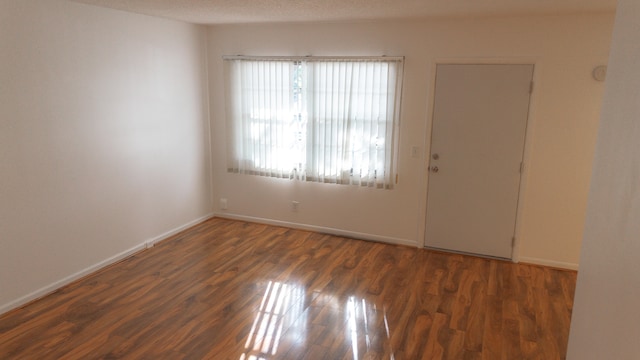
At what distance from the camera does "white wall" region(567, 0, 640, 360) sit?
1.14 meters

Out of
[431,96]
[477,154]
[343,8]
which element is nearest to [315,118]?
[431,96]

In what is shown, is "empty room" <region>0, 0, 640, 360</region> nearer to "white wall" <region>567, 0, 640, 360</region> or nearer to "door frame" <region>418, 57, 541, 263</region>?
"door frame" <region>418, 57, 541, 263</region>

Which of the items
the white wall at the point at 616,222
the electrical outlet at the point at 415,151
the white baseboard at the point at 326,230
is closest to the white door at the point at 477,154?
the electrical outlet at the point at 415,151

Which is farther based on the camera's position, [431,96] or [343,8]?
[431,96]

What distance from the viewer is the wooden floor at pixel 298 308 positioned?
3070 mm

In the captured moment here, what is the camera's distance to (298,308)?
3.62 m

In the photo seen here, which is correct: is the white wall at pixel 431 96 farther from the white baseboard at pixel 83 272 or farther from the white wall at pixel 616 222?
the white wall at pixel 616 222

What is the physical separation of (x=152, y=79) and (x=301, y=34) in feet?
5.59

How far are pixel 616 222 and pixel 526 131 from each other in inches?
133

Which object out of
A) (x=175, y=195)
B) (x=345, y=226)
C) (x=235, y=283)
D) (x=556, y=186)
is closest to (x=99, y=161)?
(x=175, y=195)

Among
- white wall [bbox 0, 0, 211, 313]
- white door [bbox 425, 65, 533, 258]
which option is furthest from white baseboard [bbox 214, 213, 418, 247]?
white wall [bbox 0, 0, 211, 313]

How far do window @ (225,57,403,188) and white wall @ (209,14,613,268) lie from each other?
5.4 inches

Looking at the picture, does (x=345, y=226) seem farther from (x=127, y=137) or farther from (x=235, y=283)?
(x=127, y=137)

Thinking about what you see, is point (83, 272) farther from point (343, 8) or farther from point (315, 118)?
point (343, 8)
